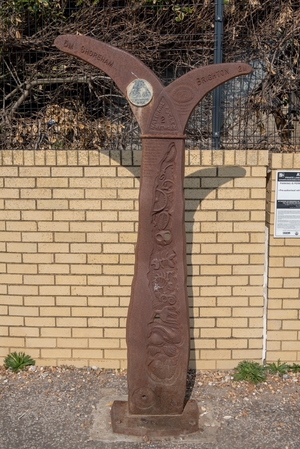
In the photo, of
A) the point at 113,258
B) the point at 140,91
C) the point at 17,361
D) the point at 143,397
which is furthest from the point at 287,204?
the point at 17,361

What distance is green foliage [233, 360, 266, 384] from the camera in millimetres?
4418

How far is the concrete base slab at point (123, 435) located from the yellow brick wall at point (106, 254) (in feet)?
2.31

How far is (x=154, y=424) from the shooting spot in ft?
12.0

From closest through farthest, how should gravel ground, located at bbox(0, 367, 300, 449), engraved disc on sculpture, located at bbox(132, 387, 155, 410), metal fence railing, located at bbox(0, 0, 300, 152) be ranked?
gravel ground, located at bbox(0, 367, 300, 449) → engraved disc on sculpture, located at bbox(132, 387, 155, 410) → metal fence railing, located at bbox(0, 0, 300, 152)

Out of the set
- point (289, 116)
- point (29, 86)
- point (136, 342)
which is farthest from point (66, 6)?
point (136, 342)

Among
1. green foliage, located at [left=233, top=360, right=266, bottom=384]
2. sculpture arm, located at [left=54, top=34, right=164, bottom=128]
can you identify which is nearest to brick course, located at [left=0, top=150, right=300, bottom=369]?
green foliage, located at [left=233, top=360, right=266, bottom=384]

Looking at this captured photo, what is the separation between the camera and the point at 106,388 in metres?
4.33

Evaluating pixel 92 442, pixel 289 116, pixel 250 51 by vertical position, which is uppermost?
pixel 250 51

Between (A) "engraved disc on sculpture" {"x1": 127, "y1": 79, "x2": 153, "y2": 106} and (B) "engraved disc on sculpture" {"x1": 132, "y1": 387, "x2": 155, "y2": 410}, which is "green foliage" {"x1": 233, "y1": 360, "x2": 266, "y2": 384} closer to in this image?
(B) "engraved disc on sculpture" {"x1": 132, "y1": 387, "x2": 155, "y2": 410}

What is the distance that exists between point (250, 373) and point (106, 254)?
1645mm

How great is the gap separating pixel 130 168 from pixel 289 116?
174 cm

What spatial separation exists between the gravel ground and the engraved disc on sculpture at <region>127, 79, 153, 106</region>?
2.37m

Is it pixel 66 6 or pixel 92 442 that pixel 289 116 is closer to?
pixel 66 6

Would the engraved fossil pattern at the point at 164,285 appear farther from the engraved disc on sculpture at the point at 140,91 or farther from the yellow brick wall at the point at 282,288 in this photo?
the yellow brick wall at the point at 282,288
